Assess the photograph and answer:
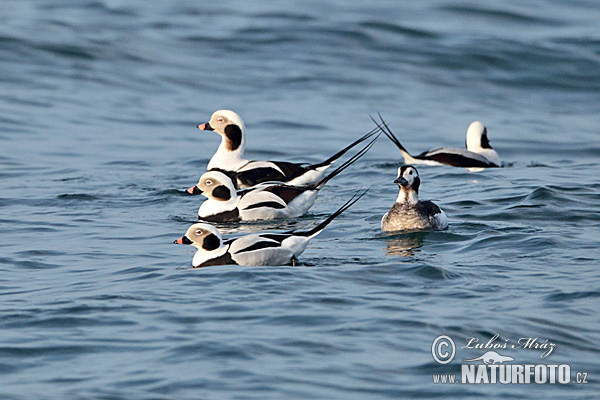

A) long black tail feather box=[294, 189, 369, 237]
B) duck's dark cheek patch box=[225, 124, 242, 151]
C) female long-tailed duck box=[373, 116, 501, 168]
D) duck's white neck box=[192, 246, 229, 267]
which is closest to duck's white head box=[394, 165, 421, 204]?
long black tail feather box=[294, 189, 369, 237]

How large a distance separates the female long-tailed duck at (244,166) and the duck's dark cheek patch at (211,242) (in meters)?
3.89

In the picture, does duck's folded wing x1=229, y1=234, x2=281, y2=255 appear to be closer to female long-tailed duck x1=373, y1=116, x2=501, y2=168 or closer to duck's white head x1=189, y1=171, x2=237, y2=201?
duck's white head x1=189, y1=171, x2=237, y2=201

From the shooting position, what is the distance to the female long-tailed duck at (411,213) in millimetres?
9523

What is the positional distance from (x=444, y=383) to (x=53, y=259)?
14.1ft

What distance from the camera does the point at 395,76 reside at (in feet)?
71.0

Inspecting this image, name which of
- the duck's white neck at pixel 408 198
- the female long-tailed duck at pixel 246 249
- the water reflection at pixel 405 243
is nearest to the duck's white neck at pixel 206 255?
the female long-tailed duck at pixel 246 249

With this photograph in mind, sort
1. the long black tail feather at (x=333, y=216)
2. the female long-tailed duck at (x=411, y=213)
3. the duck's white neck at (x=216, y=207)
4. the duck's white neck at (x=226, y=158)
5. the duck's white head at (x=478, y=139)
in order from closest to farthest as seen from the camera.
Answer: the long black tail feather at (x=333, y=216), the female long-tailed duck at (x=411, y=213), the duck's white neck at (x=216, y=207), the duck's white neck at (x=226, y=158), the duck's white head at (x=478, y=139)

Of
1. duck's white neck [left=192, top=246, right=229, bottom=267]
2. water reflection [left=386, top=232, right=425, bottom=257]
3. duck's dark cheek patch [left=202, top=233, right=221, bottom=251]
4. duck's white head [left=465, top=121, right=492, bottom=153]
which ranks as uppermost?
duck's white head [left=465, top=121, right=492, bottom=153]

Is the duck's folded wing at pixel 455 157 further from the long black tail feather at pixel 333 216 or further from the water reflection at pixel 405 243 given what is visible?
the water reflection at pixel 405 243

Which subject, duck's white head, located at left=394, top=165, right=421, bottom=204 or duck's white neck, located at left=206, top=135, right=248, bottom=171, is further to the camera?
duck's white neck, located at left=206, top=135, right=248, bottom=171

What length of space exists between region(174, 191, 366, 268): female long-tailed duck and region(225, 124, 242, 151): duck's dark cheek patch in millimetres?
5007

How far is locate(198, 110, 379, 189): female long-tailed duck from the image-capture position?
12062 mm

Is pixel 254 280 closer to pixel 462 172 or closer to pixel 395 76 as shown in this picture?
pixel 462 172

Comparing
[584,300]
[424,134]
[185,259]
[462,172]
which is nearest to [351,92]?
[424,134]
